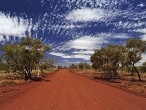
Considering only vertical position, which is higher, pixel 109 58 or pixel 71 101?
pixel 109 58

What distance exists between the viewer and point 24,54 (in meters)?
48.3

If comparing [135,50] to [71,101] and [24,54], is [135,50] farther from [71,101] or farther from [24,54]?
[71,101]

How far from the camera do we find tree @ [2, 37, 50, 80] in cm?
4616

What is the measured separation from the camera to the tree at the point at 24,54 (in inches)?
1817

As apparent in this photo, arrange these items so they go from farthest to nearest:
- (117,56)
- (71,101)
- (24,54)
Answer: (117,56) < (24,54) < (71,101)

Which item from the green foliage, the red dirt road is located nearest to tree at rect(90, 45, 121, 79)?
the green foliage

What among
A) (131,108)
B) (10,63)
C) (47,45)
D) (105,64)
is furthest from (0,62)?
(131,108)

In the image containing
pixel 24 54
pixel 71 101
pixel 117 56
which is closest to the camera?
pixel 71 101

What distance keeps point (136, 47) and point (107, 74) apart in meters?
15.1

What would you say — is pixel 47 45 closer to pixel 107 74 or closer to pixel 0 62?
pixel 0 62

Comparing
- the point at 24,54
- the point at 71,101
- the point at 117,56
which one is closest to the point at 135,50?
the point at 117,56

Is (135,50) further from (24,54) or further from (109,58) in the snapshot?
(24,54)

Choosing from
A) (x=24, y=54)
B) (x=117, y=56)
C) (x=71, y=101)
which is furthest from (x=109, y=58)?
(x=71, y=101)

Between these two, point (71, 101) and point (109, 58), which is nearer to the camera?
point (71, 101)
